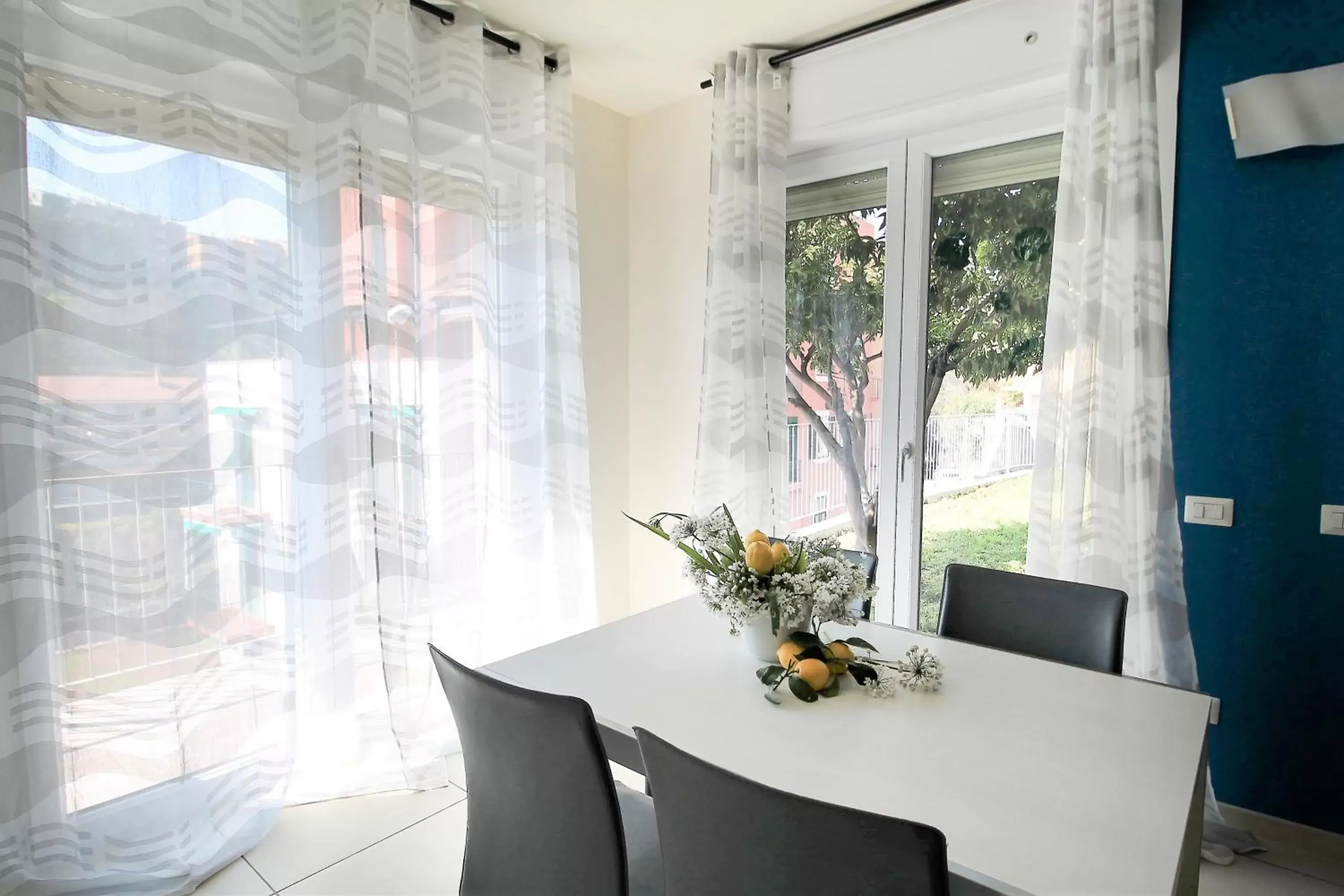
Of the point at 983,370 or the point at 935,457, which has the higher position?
the point at 983,370

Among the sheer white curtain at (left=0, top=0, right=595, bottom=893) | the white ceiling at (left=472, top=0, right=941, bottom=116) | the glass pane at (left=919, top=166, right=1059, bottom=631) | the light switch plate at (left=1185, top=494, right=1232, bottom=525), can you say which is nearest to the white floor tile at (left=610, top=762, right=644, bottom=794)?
the sheer white curtain at (left=0, top=0, right=595, bottom=893)

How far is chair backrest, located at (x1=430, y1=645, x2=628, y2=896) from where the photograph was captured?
114 cm

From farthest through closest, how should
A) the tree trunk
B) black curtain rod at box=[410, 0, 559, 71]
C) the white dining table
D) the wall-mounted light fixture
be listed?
the tree trunk → black curtain rod at box=[410, 0, 559, 71] → the wall-mounted light fixture → the white dining table

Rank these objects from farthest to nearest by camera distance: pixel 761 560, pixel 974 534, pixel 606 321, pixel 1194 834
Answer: pixel 606 321 < pixel 974 534 < pixel 761 560 < pixel 1194 834

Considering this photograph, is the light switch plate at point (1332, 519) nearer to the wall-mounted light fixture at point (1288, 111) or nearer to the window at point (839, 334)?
the wall-mounted light fixture at point (1288, 111)

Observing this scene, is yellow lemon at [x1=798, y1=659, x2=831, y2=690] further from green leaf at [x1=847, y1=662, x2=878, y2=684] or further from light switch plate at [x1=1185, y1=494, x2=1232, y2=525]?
light switch plate at [x1=1185, y1=494, x2=1232, y2=525]

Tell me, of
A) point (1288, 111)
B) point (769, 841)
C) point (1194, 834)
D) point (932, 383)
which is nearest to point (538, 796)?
point (769, 841)

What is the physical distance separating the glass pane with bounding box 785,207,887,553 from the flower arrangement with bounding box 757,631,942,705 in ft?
5.05

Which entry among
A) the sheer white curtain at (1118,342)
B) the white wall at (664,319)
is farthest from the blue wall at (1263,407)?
the white wall at (664,319)

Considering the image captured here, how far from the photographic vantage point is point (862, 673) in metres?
1.52

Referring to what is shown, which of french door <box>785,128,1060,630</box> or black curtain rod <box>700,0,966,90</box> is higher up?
black curtain rod <box>700,0,966,90</box>

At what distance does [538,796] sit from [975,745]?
779 mm

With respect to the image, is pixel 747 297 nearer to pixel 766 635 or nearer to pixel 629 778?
pixel 766 635

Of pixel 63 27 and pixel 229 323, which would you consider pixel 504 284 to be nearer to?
pixel 229 323
